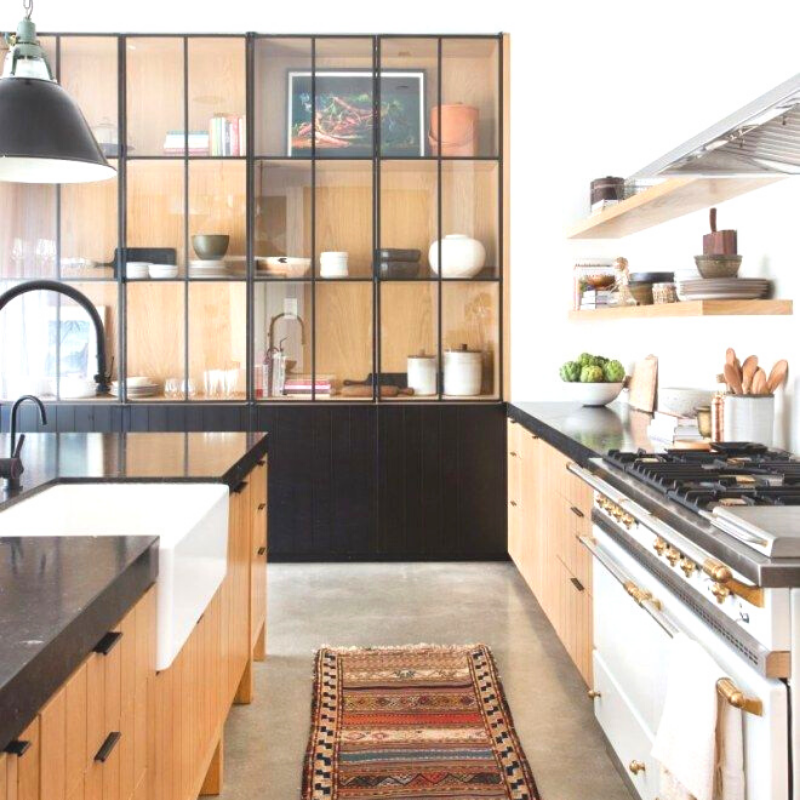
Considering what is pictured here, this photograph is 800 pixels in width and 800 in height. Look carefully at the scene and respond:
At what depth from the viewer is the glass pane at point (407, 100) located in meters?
5.33

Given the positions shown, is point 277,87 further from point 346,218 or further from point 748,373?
point 748,373

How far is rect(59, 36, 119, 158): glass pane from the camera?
5312mm

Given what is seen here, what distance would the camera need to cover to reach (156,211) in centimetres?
538

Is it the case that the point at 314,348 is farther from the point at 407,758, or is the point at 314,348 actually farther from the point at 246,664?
the point at 407,758

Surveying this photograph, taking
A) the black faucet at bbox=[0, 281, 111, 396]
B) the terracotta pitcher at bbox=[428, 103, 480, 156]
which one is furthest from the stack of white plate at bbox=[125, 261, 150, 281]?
the black faucet at bbox=[0, 281, 111, 396]

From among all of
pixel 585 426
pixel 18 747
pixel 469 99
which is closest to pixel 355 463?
pixel 585 426

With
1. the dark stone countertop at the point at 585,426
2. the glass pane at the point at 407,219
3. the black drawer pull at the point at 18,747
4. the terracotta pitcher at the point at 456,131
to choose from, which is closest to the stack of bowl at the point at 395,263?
the glass pane at the point at 407,219

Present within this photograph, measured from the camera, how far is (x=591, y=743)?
296 cm

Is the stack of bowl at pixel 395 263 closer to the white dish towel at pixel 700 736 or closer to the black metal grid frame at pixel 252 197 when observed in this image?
the black metal grid frame at pixel 252 197

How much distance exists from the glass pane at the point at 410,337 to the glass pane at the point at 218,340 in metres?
0.76

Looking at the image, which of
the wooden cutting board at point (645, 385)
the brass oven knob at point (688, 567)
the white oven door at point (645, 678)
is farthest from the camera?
the wooden cutting board at point (645, 385)

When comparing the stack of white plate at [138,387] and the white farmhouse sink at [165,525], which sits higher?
the stack of white plate at [138,387]

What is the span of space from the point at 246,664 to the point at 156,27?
138 inches

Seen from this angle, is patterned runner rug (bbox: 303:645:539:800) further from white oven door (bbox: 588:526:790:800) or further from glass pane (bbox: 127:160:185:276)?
glass pane (bbox: 127:160:185:276)
